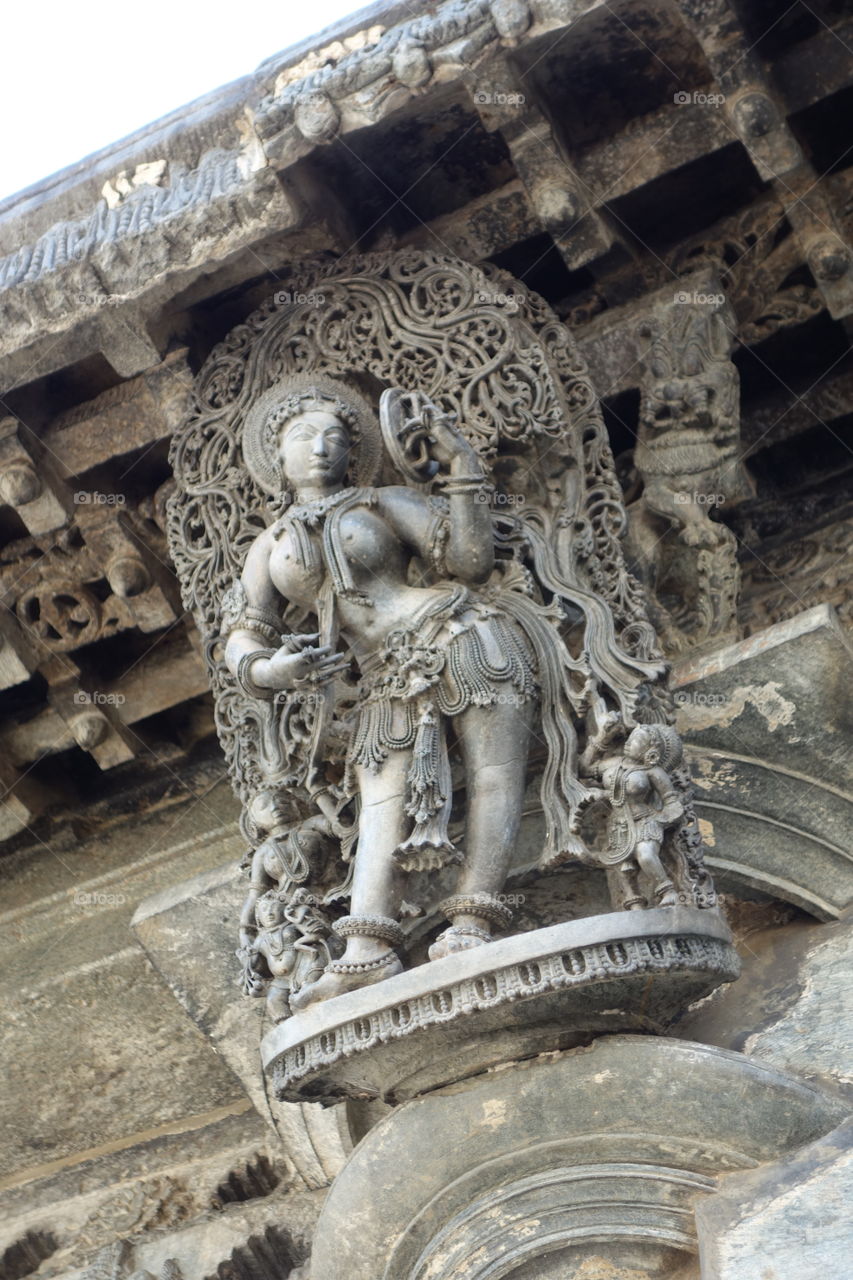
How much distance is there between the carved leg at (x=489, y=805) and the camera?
3602mm

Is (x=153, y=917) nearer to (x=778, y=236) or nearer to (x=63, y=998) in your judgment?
(x=63, y=998)

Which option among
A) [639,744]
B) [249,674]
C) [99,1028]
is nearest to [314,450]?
[249,674]

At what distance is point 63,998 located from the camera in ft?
17.4

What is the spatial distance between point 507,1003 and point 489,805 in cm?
60

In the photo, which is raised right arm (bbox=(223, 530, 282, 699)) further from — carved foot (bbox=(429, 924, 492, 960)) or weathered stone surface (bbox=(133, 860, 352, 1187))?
carved foot (bbox=(429, 924, 492, 960))

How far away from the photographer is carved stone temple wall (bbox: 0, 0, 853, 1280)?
3.41 metres

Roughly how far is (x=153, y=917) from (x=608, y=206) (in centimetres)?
259

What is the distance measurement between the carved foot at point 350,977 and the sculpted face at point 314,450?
4.55 ft

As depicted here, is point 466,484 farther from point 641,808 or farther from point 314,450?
point 641,808

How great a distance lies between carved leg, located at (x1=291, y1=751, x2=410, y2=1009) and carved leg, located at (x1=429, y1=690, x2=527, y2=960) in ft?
0.45

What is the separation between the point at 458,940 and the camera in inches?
137

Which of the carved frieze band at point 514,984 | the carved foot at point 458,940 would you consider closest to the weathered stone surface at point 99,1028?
the carved frieze band at point 514,984

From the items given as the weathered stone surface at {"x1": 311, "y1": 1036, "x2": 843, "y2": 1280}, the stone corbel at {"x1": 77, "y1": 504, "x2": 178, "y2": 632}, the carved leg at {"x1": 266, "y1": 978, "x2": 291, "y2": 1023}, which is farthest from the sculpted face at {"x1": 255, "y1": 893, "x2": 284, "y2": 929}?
the stone corbel at {"x1": 77, "y1": 504, "x2": 178, "y2": 632}

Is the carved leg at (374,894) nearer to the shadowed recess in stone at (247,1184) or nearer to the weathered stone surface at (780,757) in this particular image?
the weathered stone surface at (780,757)
